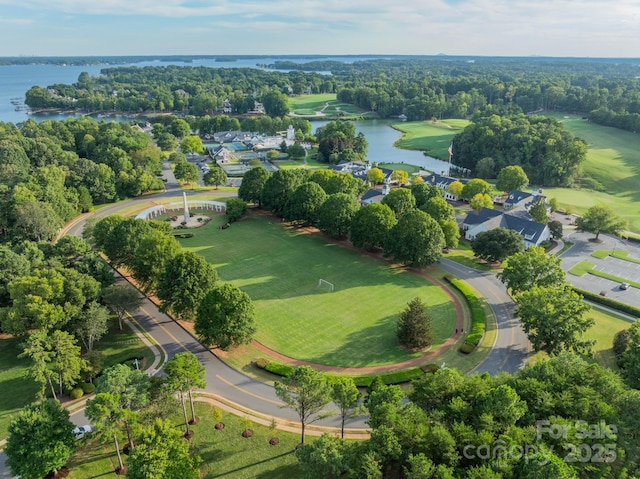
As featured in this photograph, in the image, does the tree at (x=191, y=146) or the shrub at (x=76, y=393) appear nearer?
the shrub at (x=76, y=393)

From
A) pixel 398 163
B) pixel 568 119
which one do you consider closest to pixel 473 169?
pixel 398 163

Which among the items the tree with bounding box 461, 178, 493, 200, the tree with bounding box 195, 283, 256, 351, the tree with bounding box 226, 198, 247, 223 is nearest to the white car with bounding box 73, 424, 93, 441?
the tree with bounding box 195, 283, 256, 351

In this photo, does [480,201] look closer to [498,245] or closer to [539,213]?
[539,213]

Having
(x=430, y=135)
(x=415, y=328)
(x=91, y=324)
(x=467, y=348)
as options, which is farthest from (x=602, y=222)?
(x=430, y=135)

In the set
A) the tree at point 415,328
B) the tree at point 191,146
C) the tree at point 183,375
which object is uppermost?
the tree at point 191,146

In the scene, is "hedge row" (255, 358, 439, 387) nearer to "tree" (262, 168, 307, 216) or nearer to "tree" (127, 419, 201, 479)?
"tree" (127, 419, 201, 479)

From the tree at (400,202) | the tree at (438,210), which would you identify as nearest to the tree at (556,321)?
the tree at (438,210)

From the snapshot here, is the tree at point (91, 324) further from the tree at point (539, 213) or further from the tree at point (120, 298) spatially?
the tree at point (539, 213)
